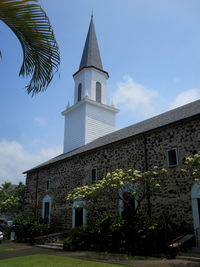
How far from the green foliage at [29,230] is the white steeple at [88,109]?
29.8ft

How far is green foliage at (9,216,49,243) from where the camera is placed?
18.5 metres

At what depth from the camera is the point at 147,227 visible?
1145 cm

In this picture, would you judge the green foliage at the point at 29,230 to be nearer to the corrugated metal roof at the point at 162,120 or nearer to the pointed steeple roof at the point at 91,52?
the corrugated metal roof at the point at 162,120

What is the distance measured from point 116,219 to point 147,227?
208cm

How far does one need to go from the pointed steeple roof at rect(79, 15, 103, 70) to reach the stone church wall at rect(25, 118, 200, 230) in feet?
42.4

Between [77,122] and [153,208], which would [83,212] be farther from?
[77,122]

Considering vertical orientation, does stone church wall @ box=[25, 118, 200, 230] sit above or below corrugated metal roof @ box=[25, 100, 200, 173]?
below

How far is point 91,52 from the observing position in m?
29.7

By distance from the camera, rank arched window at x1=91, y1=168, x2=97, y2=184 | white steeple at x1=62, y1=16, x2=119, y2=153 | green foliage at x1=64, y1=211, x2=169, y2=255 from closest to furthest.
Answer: green foliage at x1=64, y1=211, x2=169, y2=255, arched window at x1=91, y1=168, x2=97, y2=184, white steeple at x1=62, y1=16, x2=119, y2=153

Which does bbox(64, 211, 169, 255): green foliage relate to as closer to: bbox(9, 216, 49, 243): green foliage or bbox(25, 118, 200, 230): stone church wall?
bbox(25, 118, 200, 230): stone church wall

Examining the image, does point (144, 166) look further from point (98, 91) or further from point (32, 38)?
point (98, 91)

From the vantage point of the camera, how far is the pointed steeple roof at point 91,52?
94.8 feet

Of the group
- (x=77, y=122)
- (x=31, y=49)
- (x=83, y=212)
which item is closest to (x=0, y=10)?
(x=31, y=49)

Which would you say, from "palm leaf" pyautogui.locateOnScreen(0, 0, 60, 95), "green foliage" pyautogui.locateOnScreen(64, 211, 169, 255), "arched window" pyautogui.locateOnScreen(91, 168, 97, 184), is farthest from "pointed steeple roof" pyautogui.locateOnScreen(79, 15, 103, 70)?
"palm leaf" pyautogui.locateOnScreen(0, 0, 60, 95)
